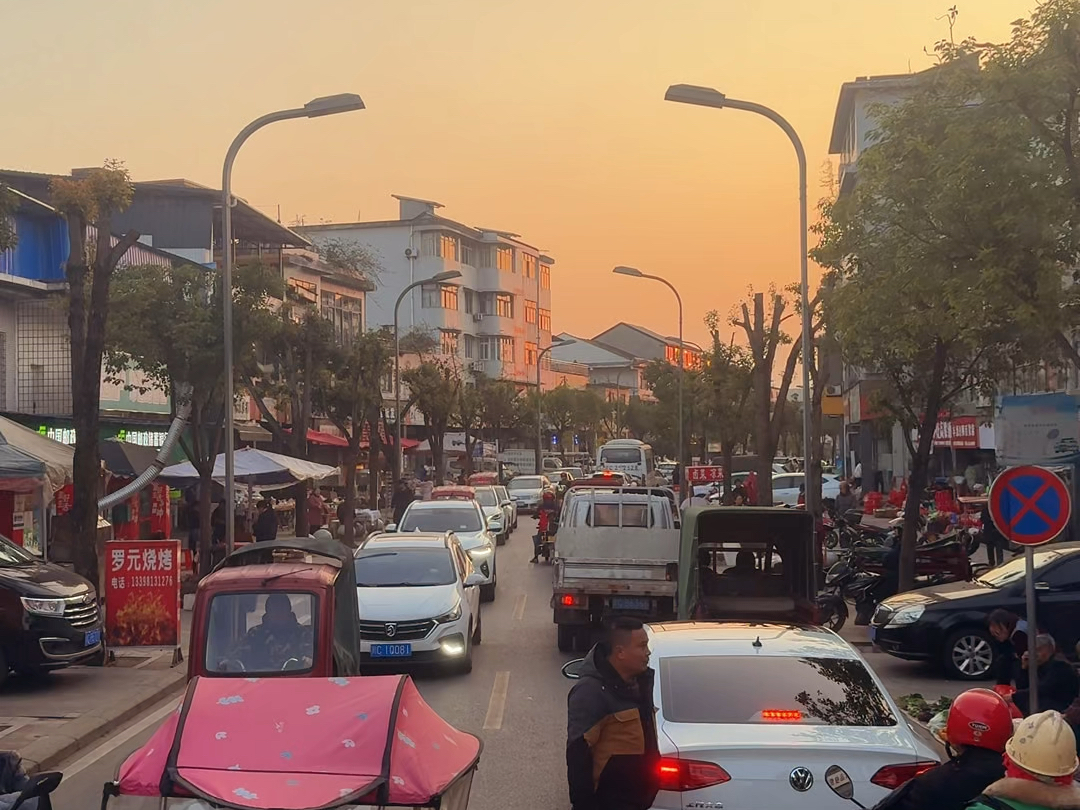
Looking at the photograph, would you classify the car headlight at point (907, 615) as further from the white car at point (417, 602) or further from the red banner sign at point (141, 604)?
the red banner sign at point (141, 604)

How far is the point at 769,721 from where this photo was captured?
6895 millimetres

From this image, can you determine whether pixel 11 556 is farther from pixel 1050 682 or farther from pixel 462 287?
pixel 462 287

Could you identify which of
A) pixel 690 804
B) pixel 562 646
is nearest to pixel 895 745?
pixel 690 804

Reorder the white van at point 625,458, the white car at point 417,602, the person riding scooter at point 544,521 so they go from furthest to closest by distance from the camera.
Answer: the white van at point 625,458 → the person riding scooter at point 544,521 → the white car at point 417,602

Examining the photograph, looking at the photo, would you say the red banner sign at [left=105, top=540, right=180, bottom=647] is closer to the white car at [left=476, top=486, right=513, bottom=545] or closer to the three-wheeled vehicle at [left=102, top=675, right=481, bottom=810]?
the three-wheeled vehicle at [left=102, top=675, right=481, bottom=810]

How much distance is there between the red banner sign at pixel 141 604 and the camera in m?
16.4

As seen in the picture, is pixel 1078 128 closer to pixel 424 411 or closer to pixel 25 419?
pixel 25 419

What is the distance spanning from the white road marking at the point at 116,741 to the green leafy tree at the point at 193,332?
37.3 feet

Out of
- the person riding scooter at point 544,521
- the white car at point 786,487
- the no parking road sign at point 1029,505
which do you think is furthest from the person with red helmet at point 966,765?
the white car at point 786,487

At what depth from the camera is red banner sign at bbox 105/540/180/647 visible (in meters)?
16.4

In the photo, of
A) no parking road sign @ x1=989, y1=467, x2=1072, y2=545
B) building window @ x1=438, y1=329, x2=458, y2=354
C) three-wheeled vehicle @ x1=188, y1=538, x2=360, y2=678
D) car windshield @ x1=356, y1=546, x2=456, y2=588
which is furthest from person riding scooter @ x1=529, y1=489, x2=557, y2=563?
building window @ x1=438, y1=329, x2=458, y2=354

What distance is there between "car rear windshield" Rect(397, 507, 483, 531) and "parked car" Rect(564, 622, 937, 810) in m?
18.1

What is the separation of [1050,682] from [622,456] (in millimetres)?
53033

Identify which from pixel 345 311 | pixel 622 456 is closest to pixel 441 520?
pixel 345 311
